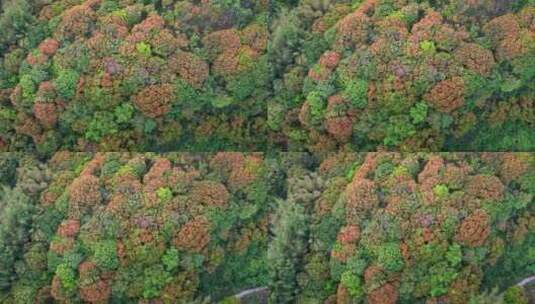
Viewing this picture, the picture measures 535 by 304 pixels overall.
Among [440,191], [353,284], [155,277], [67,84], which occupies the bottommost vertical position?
[353,284]

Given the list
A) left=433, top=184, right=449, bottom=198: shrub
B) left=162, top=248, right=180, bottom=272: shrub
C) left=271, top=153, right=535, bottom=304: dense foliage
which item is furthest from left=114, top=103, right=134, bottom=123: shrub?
left=433, top=184, right=449, bottom=198: shrub

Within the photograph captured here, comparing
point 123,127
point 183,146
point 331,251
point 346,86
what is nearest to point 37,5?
point 123,127

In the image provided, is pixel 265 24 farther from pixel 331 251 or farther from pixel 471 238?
pixel 471 238

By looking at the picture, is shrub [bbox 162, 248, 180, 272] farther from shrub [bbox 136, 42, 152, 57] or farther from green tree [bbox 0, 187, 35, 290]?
shrub [bbox 136, 42, 152, 57]

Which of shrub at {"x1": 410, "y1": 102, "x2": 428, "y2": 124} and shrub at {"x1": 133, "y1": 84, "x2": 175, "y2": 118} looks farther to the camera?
shrub at {"x1": 133, "y1": 84, "x2": 175, "y2": 118}

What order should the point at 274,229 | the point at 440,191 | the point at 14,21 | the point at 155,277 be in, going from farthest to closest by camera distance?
1. the point at 14,21
2. the point at 274,229
3. the point at 155,277
4. the point at 440,191

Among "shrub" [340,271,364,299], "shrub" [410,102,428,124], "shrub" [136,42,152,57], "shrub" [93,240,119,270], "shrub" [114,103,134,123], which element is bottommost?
"shrub" [340,271,364,299]

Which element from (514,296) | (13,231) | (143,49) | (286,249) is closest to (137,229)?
(13,231)

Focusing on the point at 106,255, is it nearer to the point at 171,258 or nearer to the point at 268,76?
the point at 171,258
